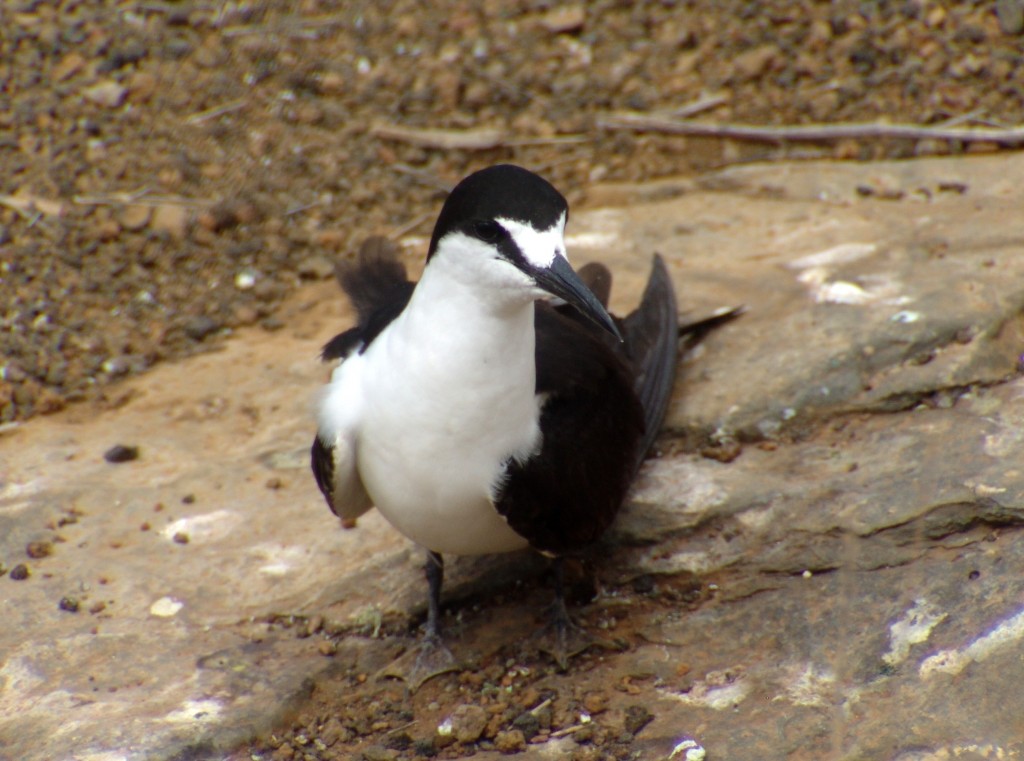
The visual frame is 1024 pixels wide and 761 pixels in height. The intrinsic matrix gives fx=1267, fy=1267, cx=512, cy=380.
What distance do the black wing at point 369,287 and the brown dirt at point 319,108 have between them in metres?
1.18

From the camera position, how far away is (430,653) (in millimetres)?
4105

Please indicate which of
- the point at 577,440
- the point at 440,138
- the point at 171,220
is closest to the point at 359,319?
the point at 577,440

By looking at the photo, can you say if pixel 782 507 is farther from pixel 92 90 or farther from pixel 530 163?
pixel 92 90

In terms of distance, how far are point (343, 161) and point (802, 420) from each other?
3.07m

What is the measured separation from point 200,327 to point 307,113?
1.63 meters

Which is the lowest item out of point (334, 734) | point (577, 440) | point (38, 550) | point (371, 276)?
point (334, 734)

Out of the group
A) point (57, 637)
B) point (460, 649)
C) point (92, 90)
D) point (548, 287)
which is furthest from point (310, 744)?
point (92, 90)

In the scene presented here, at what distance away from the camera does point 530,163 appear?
6730 mm

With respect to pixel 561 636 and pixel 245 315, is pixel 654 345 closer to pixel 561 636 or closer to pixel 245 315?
pixel 561 636

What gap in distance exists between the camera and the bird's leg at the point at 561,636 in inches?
159

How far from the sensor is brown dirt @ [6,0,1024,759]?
19.0ft

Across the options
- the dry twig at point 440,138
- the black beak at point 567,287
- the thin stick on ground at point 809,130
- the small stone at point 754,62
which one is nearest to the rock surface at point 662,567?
the thin stick on ground at point 809,130

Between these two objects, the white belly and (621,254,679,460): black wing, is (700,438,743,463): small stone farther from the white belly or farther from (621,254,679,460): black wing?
the white belly

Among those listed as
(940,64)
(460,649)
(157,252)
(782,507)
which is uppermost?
(940,64)
